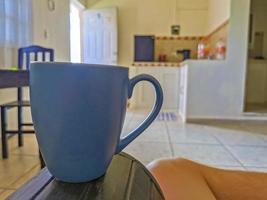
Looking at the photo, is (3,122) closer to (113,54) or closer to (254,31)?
(113,54)

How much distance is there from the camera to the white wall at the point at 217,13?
13.0 feet

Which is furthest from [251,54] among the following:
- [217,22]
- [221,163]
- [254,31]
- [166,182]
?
[166,182]

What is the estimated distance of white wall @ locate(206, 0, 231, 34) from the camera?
3.96m

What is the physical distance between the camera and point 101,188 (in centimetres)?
41

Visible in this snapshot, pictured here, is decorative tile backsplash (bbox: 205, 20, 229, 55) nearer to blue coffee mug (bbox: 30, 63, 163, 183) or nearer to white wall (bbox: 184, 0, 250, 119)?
white wall (bbox: 184, 0, 250, 119)

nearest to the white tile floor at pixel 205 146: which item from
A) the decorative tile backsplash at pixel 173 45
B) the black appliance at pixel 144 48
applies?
the black appliance at pixel 144 48

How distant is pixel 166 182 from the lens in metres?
0.56

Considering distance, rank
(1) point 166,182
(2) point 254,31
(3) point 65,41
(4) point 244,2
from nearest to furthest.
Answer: (1) point 166,182 → (4) point 244,2 → (3) point 65,41 → (2) point 254,31

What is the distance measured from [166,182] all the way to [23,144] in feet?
7.75

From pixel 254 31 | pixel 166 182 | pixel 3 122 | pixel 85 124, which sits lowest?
pixel 3 122

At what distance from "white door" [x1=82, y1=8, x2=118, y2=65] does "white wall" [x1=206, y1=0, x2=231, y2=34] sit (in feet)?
5.91

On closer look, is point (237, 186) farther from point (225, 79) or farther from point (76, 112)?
point (225, 79)

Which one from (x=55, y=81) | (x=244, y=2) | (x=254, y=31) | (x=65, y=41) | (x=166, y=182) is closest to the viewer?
(x=55, y=81)

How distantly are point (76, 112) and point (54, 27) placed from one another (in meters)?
4.03
